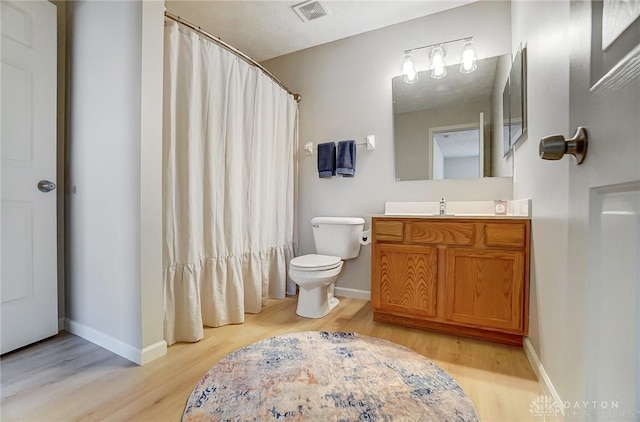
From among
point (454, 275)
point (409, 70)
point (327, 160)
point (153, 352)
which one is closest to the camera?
point (153, 352)

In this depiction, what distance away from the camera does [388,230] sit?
1925 mm

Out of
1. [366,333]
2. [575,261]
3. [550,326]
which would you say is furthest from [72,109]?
[550,326]

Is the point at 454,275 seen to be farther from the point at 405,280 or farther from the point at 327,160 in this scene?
the point at 327,160

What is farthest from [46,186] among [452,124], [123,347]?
[452,124]

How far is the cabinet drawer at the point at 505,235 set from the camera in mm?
1577

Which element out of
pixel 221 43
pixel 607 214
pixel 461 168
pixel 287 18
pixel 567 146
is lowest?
pixel 607 214

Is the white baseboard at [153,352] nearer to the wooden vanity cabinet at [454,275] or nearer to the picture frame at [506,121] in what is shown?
the wooden vanity cabinet at [454,275]

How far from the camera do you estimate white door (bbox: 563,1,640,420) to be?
1.14 feet

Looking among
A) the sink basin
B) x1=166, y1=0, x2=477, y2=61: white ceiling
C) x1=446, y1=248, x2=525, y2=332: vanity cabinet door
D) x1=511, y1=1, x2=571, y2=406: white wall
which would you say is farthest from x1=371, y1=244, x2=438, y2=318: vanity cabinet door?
x1=166, y1=0, x2=477, y2=61: white ceiling

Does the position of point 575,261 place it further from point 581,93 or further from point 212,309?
point 212,309

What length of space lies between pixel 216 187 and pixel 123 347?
1046 millimetres

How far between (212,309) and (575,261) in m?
1.89

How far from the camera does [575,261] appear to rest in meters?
0.51

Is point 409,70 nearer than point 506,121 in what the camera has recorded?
No
